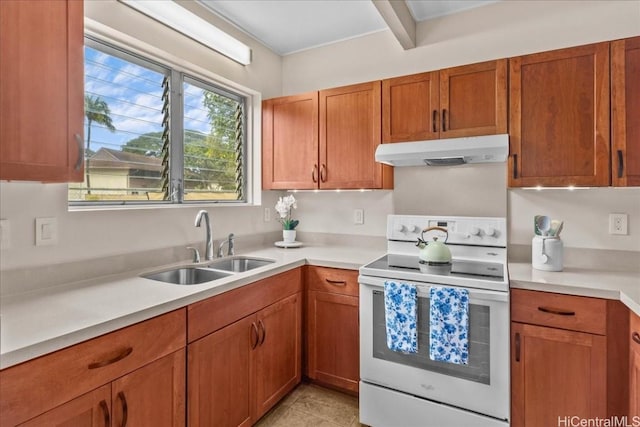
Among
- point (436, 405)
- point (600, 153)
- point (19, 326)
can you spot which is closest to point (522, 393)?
point (436, 405)

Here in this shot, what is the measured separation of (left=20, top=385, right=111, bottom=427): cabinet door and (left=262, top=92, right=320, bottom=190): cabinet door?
6.03 ft

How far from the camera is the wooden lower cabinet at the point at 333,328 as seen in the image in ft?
7.00

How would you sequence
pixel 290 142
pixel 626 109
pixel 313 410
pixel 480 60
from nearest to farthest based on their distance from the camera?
pixel 626 109
pixel 313 410
pixel 480 60
pixel 290 142

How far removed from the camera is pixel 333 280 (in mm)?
2193

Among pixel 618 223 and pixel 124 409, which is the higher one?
pixel 618 223

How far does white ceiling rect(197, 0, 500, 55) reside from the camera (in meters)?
2.29

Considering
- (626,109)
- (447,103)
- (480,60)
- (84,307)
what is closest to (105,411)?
(84,307)

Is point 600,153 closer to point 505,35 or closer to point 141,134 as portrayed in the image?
point 505,35

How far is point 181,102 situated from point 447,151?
1752 millimetres

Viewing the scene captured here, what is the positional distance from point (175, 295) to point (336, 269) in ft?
3.44

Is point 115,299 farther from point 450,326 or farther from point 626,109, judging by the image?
point 626,109

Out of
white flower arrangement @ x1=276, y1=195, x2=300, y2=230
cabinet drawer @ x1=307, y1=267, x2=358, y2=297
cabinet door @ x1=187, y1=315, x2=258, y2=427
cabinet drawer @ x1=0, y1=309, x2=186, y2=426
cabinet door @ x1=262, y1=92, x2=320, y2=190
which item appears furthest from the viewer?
white flower arrangement @ x1=276, y1=195, x2=300, y2=230

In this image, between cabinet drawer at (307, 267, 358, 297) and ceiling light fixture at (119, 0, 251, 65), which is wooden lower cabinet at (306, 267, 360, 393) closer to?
cabinet drawer at (307, 267, 358, 297)

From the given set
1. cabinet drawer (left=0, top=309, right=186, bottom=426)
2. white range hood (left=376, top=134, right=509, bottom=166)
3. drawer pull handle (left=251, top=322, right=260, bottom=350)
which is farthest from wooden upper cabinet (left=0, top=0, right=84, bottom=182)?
white range hood (left=376, top=134, right=509, bottom=166)
